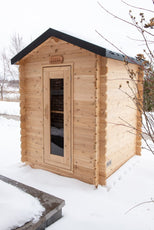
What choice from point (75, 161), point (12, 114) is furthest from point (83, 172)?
point (12, 114)

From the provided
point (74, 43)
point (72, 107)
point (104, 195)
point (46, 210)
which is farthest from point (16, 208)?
point (74, 43)

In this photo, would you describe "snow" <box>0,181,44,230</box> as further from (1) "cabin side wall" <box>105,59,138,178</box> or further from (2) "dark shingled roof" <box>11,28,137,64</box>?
(2) "dark shingled roof" <box>11,28,137,64</box>

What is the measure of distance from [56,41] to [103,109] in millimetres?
1863

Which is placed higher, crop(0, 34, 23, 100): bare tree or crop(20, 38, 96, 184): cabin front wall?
crop(0, 34, 23, 100): bare tree

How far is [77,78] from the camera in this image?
173 inches

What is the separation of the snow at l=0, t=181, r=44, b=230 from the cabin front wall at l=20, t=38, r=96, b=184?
151 centimetres

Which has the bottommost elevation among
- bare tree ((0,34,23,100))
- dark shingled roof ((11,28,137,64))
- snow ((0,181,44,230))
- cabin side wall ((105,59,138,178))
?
snow ((0,181,44,230))

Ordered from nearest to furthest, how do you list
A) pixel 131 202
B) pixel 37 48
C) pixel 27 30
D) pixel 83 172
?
1. pixel 131 202
2. pixel 83 172
3. pixel 37 48
4. pixel 27 30

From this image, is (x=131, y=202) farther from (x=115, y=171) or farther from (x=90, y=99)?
(x=90, y=99)

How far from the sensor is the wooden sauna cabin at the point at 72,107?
13.9ft

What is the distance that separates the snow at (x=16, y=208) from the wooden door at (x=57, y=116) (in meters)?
1.58

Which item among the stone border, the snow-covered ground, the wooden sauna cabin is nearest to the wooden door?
the wooden sauna cabin

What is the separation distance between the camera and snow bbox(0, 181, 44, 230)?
271 cm

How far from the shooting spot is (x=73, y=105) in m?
4.52
